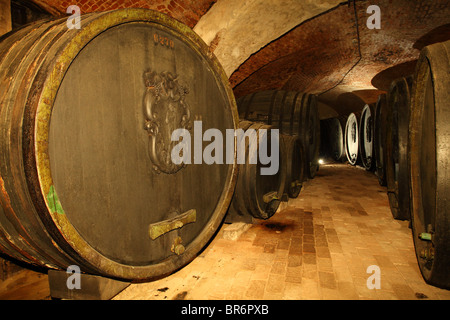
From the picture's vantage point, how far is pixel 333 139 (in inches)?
389

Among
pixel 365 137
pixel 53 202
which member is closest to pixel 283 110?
pixel 365 137

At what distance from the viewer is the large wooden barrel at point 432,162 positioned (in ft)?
4.75

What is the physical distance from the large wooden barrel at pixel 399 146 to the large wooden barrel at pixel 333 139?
19.2ft

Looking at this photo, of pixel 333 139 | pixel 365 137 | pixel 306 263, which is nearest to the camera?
pixel 306 263

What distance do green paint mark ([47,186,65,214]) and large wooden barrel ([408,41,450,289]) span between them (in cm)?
190

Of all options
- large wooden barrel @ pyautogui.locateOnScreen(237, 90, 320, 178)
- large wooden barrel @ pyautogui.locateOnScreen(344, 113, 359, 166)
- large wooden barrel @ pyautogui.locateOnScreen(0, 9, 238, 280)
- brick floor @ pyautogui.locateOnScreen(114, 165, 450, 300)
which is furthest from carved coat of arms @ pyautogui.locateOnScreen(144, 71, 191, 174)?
large wooden barrel @ pyautogui.locateOnScreen(344, 113, 359, 166)

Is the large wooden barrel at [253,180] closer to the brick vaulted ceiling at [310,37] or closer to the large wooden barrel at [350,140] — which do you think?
the brick vaulted ceiling at [310,37]

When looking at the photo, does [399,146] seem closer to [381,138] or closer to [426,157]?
[426,157]

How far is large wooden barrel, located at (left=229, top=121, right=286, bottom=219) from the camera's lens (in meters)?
2.81

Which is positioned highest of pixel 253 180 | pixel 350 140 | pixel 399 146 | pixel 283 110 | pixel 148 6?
pixel 148 6

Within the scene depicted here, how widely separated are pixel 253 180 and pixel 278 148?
863 millimetres

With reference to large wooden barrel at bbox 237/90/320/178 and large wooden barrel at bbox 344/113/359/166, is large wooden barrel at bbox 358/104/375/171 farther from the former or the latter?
large wooden barrel at bbox 237/90/320/178

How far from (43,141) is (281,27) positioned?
3626 mm

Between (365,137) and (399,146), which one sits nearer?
(399,146)
